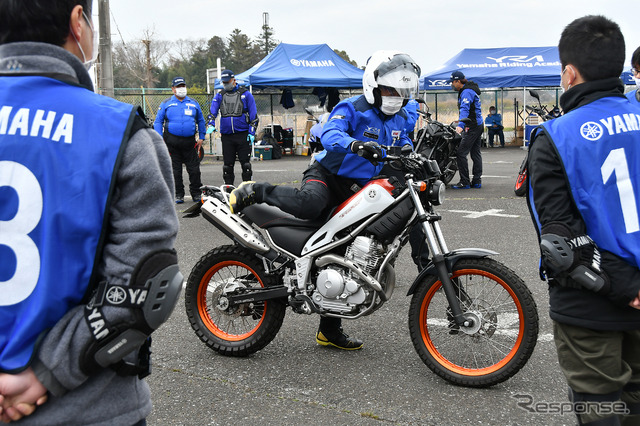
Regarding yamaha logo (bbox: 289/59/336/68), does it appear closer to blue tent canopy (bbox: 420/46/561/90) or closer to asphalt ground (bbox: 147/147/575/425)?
blue tent canopy (bbox: 420/46/561/90)

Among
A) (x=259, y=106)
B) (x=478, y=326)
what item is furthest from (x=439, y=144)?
(x=259, y=106)

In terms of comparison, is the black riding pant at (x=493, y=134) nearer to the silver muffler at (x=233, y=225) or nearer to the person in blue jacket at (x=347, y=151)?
the person in blue jacket at (x=347, y=151)

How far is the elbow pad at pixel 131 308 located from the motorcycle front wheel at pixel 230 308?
8.88 ft

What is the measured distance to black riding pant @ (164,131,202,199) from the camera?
35.0ft

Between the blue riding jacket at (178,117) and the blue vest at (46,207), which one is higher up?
the blue riding jacket at (178,117)

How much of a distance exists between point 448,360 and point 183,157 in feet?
25.7

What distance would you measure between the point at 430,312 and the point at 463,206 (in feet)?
21.4

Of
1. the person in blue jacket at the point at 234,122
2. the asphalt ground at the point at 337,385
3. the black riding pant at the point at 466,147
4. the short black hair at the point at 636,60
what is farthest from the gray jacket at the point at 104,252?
the black riding pant at the point at 466,147

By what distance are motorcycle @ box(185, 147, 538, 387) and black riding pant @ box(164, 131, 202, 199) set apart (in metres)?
6.47

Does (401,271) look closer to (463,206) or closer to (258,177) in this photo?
(463,206)

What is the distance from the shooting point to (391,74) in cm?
416

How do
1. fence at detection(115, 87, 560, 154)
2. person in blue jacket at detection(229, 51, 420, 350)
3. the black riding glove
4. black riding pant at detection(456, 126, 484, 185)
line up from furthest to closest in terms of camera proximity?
fence at detection(115, 87, 560, 154)
black riding pant at detection(456, 126, 484, 185)
person in blue jacket at detection(229, 51, 420, 350)
the black riding glove

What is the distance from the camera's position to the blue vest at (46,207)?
4.66ft

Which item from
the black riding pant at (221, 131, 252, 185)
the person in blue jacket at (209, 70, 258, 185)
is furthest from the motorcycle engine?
the black riding pant at (221, 131, 252, 185)
